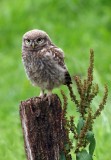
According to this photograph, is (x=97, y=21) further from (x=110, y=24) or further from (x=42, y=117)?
(x=42, y=117)

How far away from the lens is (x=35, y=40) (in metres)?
6.96

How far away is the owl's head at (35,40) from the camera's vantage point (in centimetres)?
693

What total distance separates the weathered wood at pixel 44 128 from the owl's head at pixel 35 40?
2.45 ft

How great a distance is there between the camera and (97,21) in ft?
51.6

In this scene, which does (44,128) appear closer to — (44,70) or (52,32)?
(44,70)

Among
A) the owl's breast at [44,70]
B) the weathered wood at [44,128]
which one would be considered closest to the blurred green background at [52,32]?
the owl's breast at [44,70]

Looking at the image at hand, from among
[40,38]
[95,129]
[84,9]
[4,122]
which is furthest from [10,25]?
[40,38]

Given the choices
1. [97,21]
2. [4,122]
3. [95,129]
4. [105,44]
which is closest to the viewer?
[95,129]

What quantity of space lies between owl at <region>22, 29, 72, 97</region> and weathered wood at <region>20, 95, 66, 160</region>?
61 cm

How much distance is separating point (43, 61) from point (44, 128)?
2.60ft

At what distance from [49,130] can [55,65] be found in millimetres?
807

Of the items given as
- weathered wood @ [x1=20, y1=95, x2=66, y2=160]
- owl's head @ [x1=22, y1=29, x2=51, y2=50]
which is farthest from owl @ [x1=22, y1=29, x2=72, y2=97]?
weathered wood @ [x1=20, y1=95, x2=66, y2=160]

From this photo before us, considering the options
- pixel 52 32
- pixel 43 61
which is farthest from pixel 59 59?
pixel 52 32

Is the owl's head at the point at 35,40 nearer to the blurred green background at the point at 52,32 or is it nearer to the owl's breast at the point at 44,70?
the owl's breast at the point at 44,70
